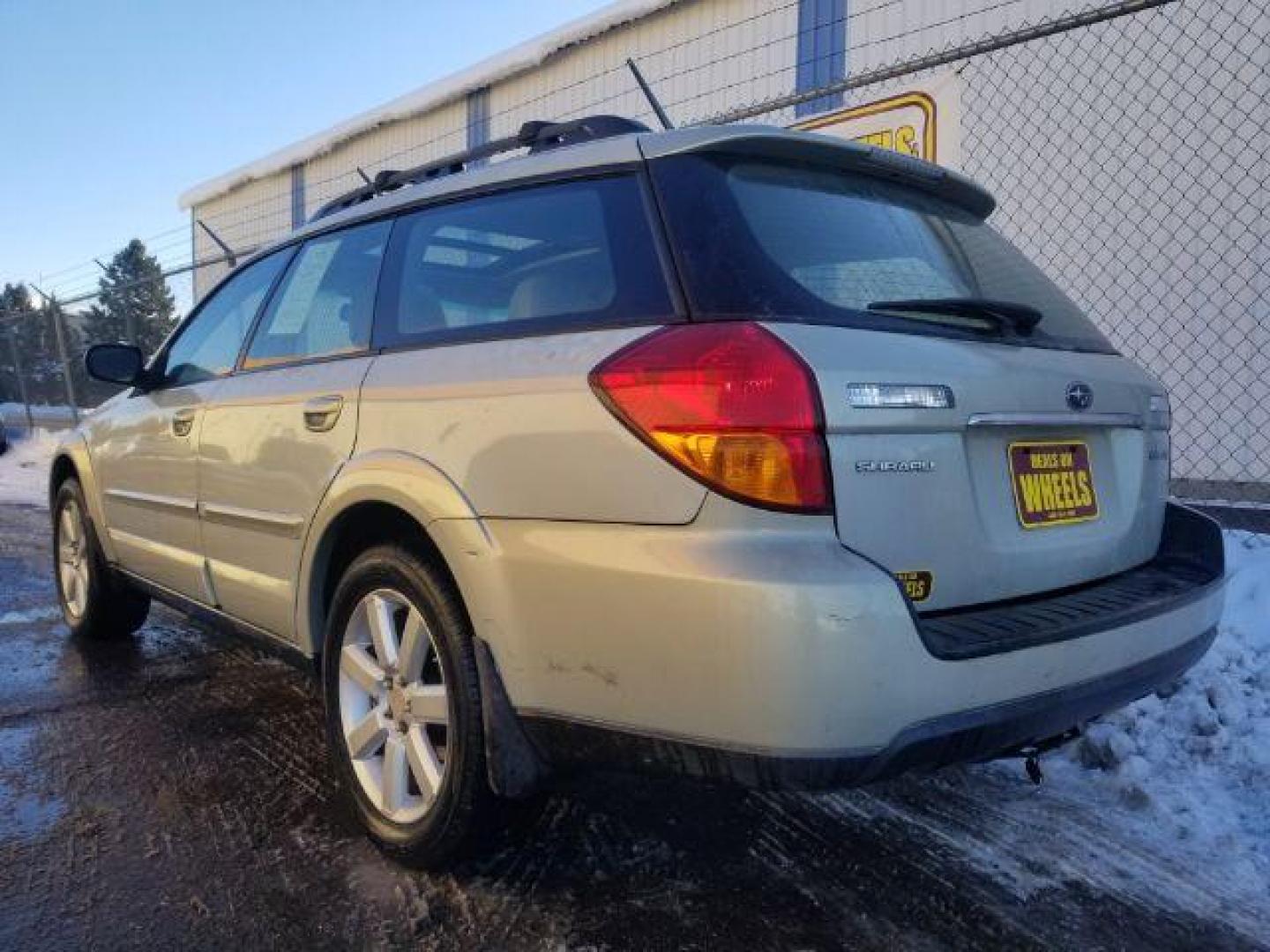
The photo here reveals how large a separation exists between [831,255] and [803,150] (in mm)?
288

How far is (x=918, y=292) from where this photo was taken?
2.30 meters

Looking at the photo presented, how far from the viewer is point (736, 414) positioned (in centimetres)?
182

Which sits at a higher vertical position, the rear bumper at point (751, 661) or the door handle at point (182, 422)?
the door handle at point (182, 422)

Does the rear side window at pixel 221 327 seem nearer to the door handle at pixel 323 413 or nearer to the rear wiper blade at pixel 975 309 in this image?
the door handle at pixel 323 413

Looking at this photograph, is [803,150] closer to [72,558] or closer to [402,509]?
[402,509]

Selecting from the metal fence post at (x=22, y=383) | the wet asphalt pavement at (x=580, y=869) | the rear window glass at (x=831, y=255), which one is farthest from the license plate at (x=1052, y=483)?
the metal fence post at (x=22, y=383)

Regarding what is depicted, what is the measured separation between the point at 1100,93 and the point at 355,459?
605cm

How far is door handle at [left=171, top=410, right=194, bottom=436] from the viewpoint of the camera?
140 inches

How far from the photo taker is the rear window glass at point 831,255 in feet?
6.57

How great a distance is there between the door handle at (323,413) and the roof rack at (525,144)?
2.71 feet

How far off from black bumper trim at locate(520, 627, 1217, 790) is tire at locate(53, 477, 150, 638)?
10.3 feet

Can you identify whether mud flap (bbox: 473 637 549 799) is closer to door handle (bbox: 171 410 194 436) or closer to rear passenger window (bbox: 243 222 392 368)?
rear passenger window (bbox: 243 222 392 368)

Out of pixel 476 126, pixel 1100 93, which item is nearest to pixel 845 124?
pixel 1100 93

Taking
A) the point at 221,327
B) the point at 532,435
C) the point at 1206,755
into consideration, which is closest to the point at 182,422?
the point at 221,327
